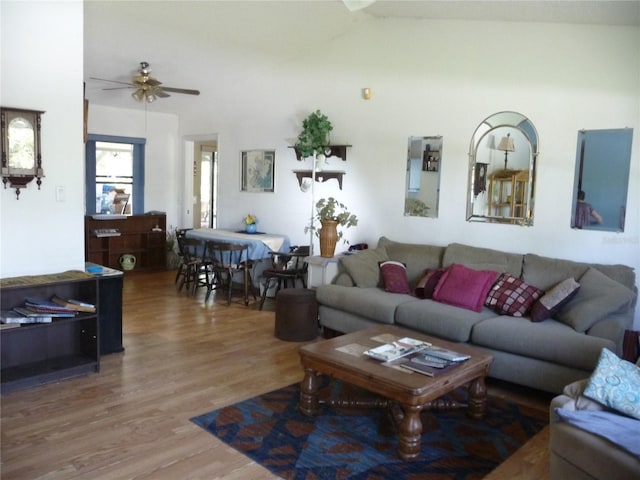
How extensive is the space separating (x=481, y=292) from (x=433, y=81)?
7.15 feet

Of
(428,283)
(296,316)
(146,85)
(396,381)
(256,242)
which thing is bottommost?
(296,316)

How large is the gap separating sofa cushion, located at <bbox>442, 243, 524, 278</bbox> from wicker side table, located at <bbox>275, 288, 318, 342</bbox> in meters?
1.25

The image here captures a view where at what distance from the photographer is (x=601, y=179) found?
4.20 metres

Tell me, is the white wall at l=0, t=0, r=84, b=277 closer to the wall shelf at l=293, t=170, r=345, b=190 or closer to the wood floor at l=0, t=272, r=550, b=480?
the wood floor at l=0, t=272, r=550, b=480

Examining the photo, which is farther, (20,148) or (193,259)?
(193,259)

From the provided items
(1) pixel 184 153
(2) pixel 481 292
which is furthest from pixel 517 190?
(1) pixel 184 153

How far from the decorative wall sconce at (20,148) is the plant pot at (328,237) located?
2.52 m

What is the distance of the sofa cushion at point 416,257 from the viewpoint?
15.9 ft

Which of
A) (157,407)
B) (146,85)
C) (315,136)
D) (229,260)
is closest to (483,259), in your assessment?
(315,136)

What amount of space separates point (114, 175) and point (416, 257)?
5009 millimetres

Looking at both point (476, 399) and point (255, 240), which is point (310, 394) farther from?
point (255, 240)

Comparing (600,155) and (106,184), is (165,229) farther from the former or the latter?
(600,155)

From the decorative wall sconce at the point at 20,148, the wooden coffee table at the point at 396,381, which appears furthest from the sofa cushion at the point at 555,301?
the decorative wall sconce at the point at 20,148

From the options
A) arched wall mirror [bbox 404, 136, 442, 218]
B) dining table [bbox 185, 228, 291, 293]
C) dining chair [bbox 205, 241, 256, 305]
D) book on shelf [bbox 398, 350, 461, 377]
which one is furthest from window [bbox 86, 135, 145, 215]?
book on shelf [bbox 398, 350, 461, 377]
